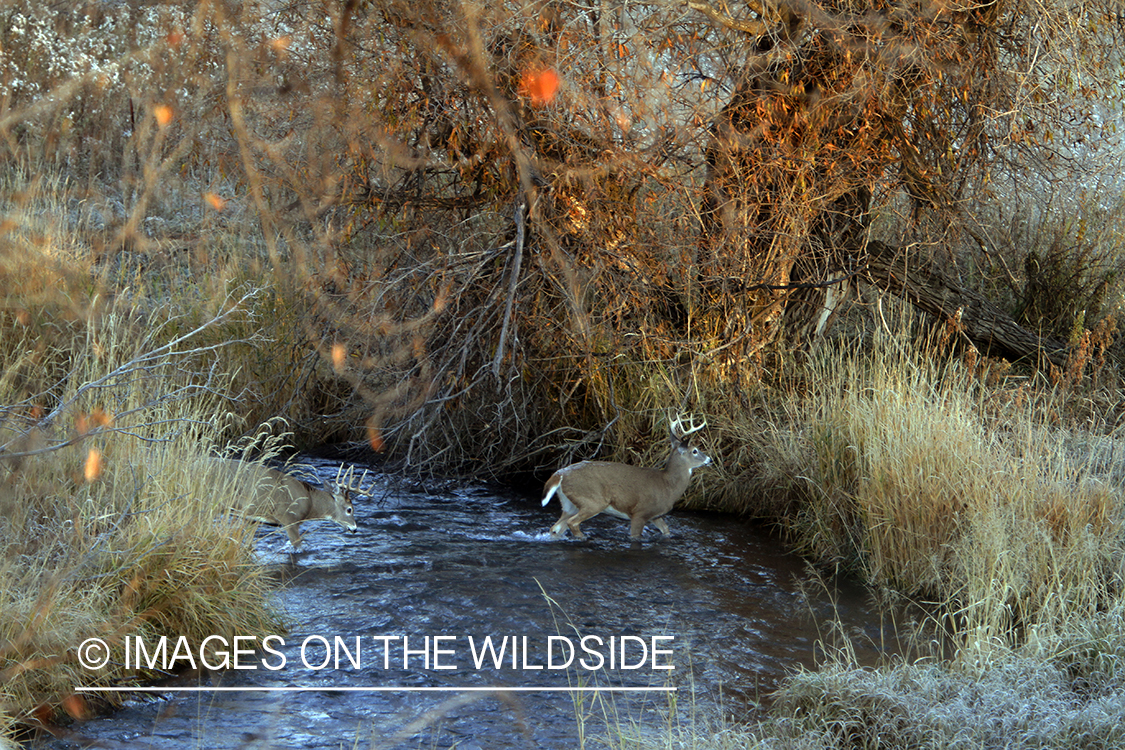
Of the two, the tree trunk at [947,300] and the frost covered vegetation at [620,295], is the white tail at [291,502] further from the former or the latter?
the tree trunk at [947,300]

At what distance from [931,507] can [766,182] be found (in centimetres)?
301

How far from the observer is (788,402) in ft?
27.7

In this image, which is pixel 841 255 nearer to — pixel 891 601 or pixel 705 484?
pixel 705 484

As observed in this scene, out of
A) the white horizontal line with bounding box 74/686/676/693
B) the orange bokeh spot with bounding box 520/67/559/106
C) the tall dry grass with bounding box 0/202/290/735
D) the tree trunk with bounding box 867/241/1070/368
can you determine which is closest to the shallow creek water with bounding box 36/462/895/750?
the white horizontal line with bounding box 74/686/676/693

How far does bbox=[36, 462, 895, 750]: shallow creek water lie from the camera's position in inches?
179

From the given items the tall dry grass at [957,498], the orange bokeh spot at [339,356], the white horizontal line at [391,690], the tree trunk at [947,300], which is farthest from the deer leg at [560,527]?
the tree trunk at [947,300]

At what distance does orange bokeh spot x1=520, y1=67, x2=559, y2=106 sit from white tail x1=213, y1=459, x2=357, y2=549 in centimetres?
283

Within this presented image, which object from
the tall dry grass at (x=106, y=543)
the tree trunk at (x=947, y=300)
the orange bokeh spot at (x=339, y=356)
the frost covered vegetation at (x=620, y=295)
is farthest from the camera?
the tree trunk at (x=947, y=300)

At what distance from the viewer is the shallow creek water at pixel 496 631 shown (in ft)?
14.9

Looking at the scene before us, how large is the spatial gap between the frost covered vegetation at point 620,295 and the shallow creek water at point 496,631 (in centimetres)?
43

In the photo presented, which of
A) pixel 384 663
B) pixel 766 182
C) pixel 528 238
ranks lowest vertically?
pixel 384 663

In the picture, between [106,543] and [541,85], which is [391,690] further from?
[541,85]

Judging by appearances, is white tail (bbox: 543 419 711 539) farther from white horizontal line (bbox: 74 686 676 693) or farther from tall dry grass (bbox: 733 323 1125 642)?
white horizontal line (bbox: 74 686 676 693)

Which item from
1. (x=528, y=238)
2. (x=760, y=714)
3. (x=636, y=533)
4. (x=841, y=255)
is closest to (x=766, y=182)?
(x=841, y=255)
